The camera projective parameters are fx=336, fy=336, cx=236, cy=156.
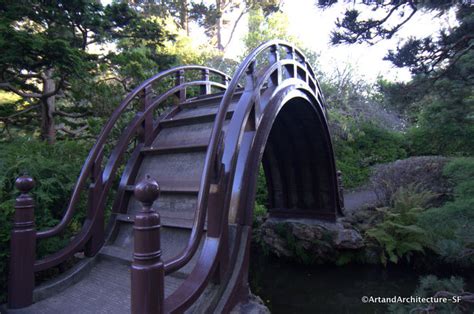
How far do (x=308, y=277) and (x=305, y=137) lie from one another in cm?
266

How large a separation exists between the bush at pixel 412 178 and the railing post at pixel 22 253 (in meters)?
7.56

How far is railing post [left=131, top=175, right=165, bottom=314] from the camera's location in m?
1.70

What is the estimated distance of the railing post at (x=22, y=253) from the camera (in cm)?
259

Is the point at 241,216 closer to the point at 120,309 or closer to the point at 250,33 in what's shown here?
the point at 120,309

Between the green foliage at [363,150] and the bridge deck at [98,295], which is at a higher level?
the green foliage at [363,150]

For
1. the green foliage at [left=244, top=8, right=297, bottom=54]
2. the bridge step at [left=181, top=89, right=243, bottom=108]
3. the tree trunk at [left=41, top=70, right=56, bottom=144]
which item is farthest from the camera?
the green foliage at [left=244, top=8, right=297, bottom=54]

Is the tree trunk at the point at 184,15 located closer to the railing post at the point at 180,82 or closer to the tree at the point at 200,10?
the tree at the point at 200,10

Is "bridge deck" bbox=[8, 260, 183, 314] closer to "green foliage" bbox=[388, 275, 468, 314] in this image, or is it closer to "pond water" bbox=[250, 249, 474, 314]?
"green foliage" bbox=[388, 275, 468, 314]

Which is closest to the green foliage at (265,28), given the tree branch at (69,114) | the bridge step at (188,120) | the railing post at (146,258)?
the tree branch at (69,114)

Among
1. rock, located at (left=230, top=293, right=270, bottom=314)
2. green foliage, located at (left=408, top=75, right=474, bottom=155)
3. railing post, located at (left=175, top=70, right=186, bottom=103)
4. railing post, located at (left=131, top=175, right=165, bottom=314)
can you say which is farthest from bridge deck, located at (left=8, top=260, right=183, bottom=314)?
green foliage, located at (left=408, top=75, right=474, bottom=155)

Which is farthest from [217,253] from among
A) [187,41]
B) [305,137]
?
[187,41]

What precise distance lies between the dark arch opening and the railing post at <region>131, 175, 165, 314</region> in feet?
Result: 15.0

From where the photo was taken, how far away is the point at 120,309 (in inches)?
102

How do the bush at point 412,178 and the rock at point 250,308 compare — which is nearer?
the rock at point 250,308
